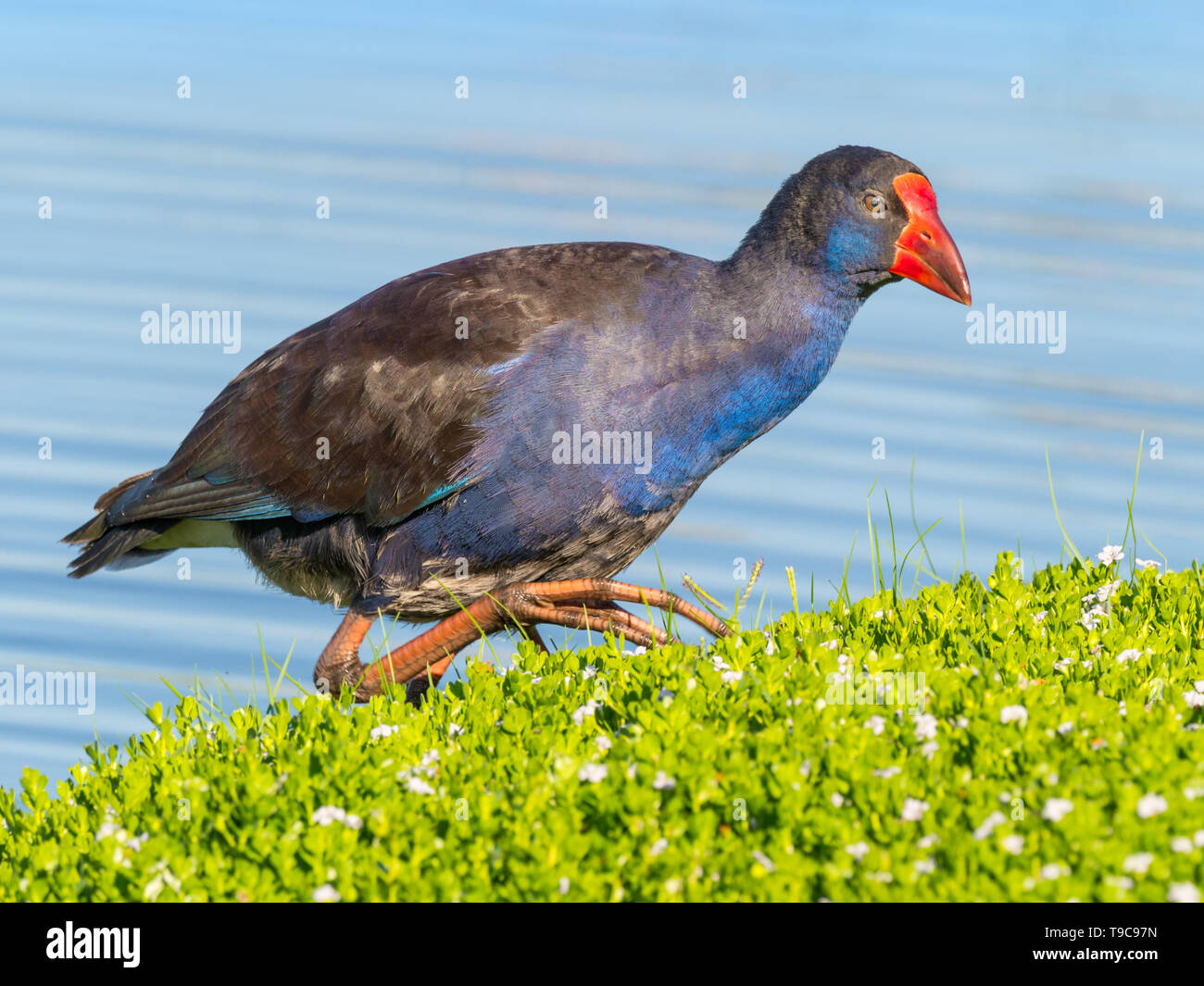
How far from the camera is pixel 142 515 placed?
19.7ft

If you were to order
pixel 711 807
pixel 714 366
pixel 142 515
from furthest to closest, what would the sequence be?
pixel 142 515 < pixel 714 366 < pixel 711 807

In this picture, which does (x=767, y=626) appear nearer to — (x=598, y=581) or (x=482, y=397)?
(x=598, y=581)

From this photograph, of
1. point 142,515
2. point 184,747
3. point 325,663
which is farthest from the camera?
point 142,515

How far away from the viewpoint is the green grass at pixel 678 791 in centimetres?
328

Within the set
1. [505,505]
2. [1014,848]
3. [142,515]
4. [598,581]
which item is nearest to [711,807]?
[1014,848]

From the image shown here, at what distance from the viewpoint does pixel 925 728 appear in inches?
147

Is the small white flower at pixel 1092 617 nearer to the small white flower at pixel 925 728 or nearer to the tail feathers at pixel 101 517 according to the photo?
the small white flower at pixel 925 728

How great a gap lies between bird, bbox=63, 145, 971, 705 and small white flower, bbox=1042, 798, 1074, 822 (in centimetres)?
167

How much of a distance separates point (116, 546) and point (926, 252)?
334 centimetres

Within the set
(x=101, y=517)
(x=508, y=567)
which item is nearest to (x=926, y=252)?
(x=508, y=567)

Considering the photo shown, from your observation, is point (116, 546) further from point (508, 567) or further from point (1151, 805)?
point (1151, 805)

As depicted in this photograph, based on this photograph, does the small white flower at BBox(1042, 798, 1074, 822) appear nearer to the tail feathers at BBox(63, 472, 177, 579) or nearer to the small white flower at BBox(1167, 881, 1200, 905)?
the small white flower at BBox(1167, 881, 1200, 905)

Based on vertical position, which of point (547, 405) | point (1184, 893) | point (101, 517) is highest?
point (547, 405)

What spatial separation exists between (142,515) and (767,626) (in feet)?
8.21
